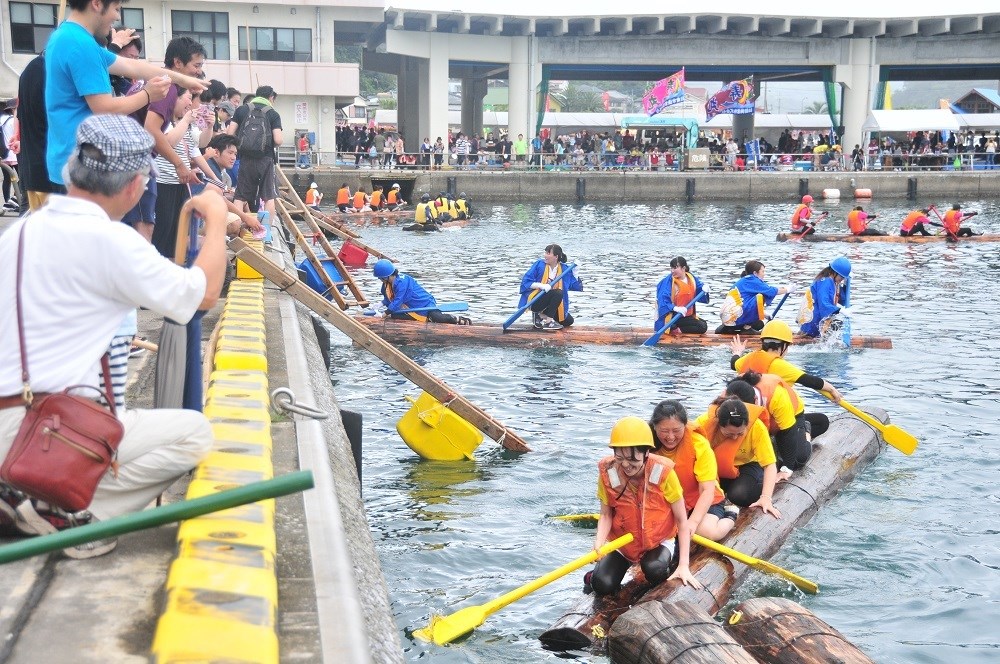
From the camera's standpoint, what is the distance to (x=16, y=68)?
3872cm

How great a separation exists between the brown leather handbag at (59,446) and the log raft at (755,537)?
3091 mm

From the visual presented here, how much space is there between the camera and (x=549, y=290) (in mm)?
15805

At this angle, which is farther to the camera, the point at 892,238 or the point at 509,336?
the point at 892,238

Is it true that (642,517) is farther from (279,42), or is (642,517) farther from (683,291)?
(279,42)

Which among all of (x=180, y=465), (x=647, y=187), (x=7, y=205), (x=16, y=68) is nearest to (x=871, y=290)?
(x=7, y=205)

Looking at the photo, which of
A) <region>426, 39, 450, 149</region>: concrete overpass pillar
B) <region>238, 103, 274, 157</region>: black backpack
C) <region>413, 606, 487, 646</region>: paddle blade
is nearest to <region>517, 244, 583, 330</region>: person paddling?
<region>238, 103, 274, 157</region>: black backpack

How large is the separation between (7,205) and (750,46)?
41.4 meters

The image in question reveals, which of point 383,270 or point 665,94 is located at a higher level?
point 665,94

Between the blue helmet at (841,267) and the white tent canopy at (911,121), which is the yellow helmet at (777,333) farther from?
the white tent canopy at (911,121)

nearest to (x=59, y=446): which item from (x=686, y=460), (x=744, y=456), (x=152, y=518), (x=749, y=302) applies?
(x=152, y=518)

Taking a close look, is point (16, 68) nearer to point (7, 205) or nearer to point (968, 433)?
point (7, 205)

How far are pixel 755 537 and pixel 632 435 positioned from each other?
5.52 feet

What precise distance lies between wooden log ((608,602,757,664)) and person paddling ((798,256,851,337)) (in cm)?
995

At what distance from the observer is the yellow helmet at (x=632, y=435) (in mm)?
6691
